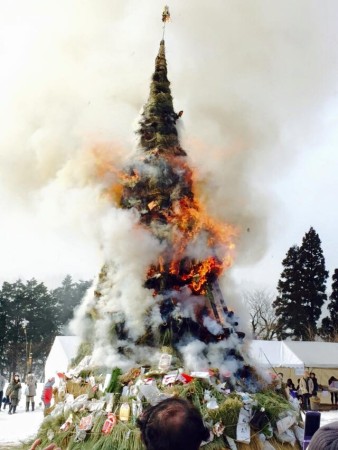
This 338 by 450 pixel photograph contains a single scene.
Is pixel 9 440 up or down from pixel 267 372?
down

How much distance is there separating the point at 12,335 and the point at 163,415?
52977 mm

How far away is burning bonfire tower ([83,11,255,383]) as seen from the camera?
33.0 feet

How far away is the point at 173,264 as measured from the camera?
11094 mm

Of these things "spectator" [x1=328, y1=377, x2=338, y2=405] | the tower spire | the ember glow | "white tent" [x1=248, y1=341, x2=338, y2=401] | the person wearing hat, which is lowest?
"spectator" [x1=328, y1=377, x2=338, y2=405]

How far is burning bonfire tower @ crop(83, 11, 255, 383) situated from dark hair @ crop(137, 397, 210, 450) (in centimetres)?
704

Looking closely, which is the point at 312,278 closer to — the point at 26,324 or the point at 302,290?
the point at 302,290

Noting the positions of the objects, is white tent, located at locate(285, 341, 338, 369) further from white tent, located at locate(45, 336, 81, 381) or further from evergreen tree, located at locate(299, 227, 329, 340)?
evergreen tree, located at locate(299, 227, 329, 340)

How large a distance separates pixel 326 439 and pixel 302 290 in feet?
150

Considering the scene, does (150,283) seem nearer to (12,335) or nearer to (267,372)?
(267,372)

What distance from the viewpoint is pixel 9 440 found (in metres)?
11.2

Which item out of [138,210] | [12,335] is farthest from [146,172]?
[12,335]

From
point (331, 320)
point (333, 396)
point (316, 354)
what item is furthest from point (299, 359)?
point (331, 320)

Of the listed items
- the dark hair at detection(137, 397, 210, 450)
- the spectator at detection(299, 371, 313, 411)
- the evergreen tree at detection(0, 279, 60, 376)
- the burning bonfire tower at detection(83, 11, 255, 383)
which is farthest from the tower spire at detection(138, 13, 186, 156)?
the evergreen tree at detection(0, 279, 60, 376)

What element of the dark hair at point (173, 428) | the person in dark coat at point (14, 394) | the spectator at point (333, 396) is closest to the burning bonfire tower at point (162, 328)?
the dark hair at point (173, 428)
